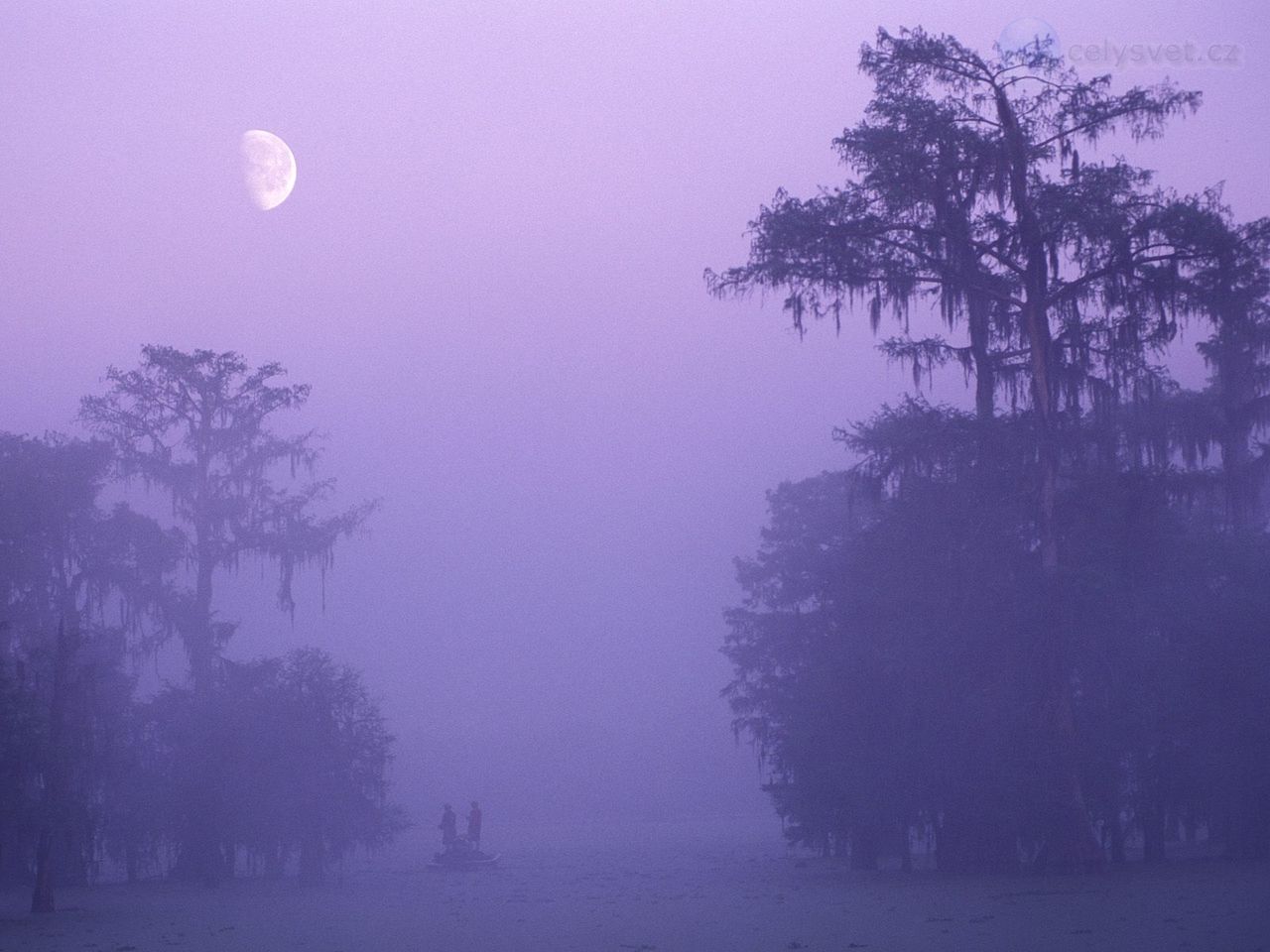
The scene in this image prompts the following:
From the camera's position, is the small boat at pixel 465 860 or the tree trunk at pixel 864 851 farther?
the small boat at pixel 465 860

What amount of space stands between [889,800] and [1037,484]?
7742 mm

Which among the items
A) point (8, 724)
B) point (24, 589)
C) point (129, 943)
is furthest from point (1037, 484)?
point (24, 589)

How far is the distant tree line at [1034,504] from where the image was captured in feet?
73.2

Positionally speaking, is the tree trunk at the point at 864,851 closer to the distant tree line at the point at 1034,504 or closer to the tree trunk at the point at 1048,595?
the distant tree line at the point at 1034,504

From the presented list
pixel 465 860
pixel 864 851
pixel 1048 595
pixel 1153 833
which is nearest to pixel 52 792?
pixel 465 860

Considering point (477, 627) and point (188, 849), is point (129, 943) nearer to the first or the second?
point (188, 849)

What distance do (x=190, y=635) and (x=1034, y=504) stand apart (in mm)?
25665

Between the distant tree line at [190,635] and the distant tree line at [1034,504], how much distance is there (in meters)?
14.5

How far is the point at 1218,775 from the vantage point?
2422 centimetres

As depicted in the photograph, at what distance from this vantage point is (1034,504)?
22938 millimetres

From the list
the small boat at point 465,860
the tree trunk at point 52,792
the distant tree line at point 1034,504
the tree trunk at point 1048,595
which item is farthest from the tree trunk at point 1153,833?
the tree trunk at point 52,792

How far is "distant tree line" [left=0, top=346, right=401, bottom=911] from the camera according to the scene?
33.6 metres

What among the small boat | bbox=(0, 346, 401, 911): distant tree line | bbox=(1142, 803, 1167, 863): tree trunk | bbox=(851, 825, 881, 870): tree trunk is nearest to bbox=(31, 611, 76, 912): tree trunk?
bbox=(0, 346, 401, 911): distant tree line

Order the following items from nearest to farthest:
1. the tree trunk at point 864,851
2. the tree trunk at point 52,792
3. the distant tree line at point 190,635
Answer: the tree trunk at point 52,792 < the tree trunk at point 864,851 < the distant tree line at point 190,635
